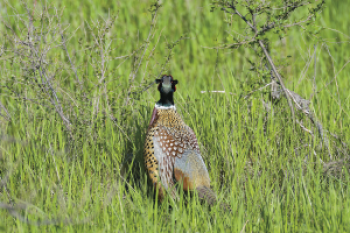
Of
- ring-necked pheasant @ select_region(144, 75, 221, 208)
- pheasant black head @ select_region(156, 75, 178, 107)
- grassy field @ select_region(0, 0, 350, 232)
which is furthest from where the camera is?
pheasant black head @ select_region(156, 75, 178, 107)

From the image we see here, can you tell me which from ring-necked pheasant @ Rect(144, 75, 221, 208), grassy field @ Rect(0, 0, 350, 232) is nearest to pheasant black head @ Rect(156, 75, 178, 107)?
ring-necked pheasant @ Rect(144, 75, 221, 208)

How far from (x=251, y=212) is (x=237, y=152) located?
3.22ft

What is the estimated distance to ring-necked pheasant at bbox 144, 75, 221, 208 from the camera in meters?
3.60

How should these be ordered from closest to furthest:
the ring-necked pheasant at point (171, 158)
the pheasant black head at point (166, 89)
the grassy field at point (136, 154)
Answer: the grassy field at point (136, 154), the ring-necked pheasant at point (171, 158), the pheasant black head at point (166, 89)

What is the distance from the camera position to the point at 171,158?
146 inches

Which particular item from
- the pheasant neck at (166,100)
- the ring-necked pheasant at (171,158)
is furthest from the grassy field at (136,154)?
the pheasant neck at (166,100)

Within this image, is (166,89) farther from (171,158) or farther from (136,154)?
(136,154)

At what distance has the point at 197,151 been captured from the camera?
3.82 m

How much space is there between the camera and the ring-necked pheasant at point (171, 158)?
11.8 ft

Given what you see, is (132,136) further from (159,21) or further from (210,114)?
(159,21)

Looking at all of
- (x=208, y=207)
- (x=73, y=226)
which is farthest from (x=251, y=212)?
(x=73, y=226)

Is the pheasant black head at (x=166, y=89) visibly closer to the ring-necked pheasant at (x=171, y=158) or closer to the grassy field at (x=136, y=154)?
the ring-necked pheasant at (x=171, y=158)

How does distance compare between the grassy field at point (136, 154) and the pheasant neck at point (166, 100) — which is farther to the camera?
the pheasant neck at point (166, 100)

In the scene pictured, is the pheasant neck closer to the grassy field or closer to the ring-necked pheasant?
the ring-necked pheasant
